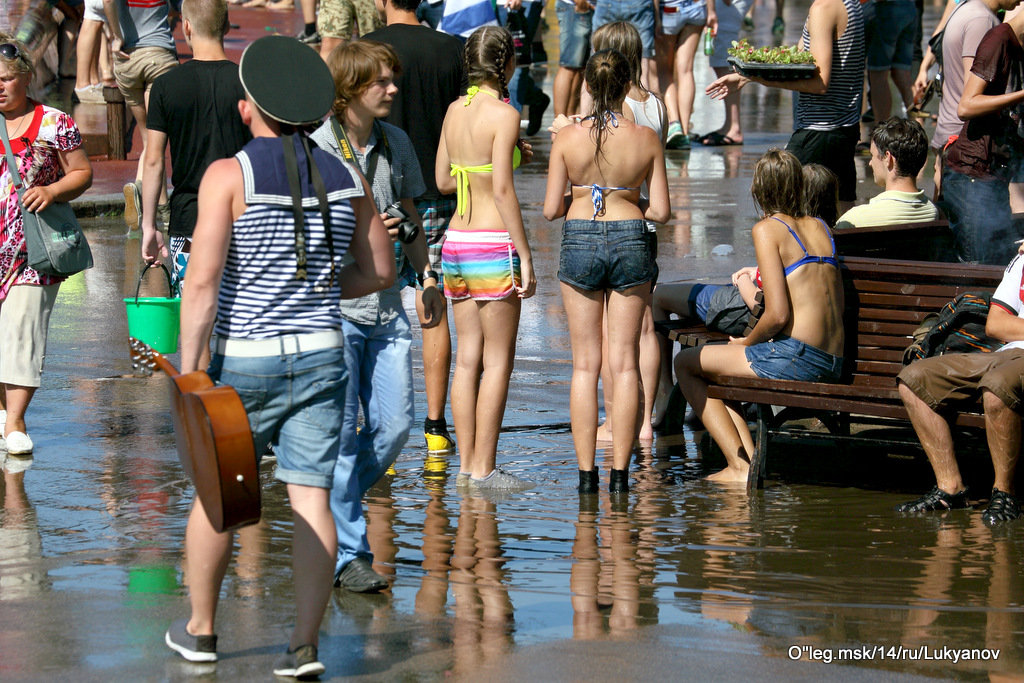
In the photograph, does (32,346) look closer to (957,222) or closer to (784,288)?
(784,288)

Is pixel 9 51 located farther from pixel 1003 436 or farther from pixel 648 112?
pixel 1003 436

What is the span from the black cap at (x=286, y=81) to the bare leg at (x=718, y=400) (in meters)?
2.80

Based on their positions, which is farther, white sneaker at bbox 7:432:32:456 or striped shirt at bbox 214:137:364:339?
white sneaker at bbox 7:432:32:456

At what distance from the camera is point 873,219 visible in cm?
792

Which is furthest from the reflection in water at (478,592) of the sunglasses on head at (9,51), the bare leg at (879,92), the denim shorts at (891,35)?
the denim shorts at (891,35)

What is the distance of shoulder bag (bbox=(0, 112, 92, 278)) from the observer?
7074 mm

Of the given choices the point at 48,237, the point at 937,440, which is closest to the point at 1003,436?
the point at 937,440

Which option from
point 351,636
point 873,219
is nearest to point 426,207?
point 873,219

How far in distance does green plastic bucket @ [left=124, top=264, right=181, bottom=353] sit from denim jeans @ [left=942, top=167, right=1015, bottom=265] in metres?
4.25

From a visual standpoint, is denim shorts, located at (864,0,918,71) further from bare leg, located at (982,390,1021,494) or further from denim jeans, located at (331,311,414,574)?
denim jeans, located at (331,311,414,574)

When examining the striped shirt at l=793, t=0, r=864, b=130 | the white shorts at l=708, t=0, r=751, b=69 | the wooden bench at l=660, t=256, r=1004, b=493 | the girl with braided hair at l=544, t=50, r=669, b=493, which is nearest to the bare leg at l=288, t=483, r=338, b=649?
the girl with braided hair at l=544, t=50, r=669, b=493

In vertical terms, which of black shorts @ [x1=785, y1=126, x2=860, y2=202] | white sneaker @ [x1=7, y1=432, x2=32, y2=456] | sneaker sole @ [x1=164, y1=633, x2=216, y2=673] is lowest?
sneaker sole @ [x1=164, y1=633, x2=216, y2=673]

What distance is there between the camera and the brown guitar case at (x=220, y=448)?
165 inches

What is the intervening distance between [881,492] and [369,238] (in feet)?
9.84
